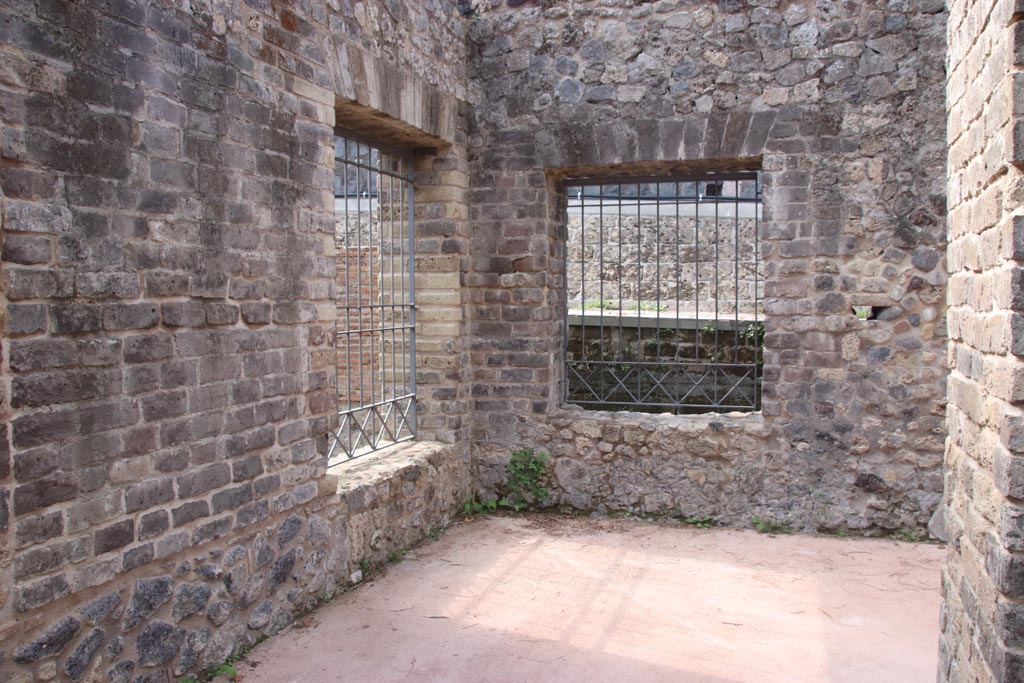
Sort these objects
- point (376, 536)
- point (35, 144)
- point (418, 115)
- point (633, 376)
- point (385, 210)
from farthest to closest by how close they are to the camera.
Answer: point (633, 376), point (385, 210), point (418, 115), point (376, 536), point (35, 144)

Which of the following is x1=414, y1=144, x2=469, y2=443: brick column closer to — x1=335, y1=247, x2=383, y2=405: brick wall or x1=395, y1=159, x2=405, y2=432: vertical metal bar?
x1=395, y1=159, x2=405, y2=432: vertical metal bar

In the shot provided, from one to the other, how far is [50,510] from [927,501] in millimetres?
4839

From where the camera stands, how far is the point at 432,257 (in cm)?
579

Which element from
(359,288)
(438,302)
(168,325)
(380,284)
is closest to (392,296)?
(380,284)

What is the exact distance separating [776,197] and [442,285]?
7.41 feet

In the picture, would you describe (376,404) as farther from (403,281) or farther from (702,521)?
(702,521)

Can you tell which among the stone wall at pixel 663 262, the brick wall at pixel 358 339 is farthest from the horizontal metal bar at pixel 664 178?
the stone wall at pixel 663 262

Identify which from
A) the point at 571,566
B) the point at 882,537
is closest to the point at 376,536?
the point at 571,566

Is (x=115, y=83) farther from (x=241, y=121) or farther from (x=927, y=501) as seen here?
(x=927, y=501)

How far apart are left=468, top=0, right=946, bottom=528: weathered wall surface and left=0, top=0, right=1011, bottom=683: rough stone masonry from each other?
2 centimetres

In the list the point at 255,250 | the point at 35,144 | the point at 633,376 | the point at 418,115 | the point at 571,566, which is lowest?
the point at 571,566

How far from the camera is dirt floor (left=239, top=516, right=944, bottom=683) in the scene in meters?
3.66

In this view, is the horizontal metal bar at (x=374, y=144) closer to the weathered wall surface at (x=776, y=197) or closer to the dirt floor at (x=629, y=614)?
the weathered wall surface at (x=776, y=197)

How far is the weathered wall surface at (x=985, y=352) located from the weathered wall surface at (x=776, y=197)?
224 centimetres
